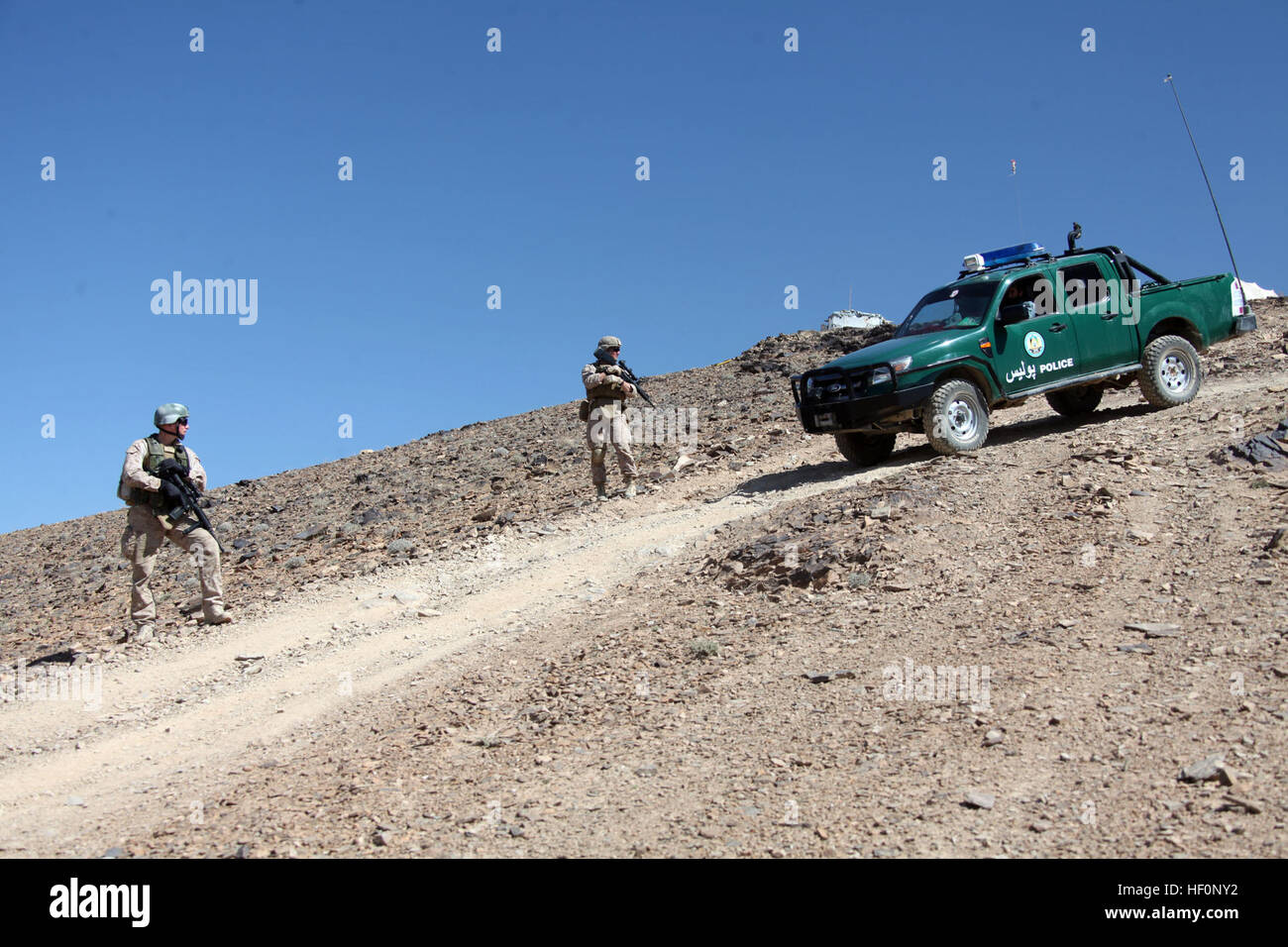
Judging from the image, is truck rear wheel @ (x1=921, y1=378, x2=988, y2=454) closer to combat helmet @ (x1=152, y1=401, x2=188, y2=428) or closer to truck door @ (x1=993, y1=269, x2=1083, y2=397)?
truck door @ (x1=993, y1=269, x2=1083, y2=397)

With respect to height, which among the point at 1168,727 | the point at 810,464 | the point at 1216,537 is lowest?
the point at 1168,727

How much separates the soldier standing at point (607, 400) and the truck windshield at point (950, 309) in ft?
12.2

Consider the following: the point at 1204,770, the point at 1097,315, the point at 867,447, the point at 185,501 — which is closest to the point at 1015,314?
the point at 1097,315

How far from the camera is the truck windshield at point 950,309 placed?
43.2 feet

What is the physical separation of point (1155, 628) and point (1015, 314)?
6.64m

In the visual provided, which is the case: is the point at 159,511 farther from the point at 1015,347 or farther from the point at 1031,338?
the point at 1031,338

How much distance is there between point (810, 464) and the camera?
48.9 ft

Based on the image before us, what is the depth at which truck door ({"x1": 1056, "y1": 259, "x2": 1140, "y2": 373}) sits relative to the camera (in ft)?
44.2

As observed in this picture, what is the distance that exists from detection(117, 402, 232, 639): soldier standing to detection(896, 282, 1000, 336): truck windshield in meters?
8.77
